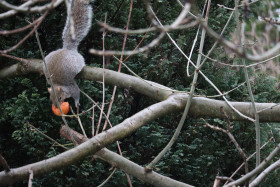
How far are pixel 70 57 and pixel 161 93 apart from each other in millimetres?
1293

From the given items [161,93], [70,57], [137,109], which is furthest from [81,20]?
[161,93]

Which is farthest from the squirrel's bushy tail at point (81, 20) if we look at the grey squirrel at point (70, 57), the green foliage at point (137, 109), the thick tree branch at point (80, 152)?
the thick tree branch at point (80, 152)

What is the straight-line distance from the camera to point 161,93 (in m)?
2.65

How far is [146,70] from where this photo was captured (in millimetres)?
3414

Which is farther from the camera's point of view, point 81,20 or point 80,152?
point 81,20

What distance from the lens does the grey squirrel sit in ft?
11.5

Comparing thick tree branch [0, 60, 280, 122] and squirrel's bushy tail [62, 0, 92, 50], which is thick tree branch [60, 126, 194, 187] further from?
squirrel's bushy tail [62, 0, 92, 50]

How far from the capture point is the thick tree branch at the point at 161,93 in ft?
7.61

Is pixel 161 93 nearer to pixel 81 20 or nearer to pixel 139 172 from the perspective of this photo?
pixel 139 172

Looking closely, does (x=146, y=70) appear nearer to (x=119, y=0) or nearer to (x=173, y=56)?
(x=173, y=56)

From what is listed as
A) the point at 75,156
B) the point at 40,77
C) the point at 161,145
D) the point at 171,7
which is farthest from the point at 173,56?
the point at 75,156

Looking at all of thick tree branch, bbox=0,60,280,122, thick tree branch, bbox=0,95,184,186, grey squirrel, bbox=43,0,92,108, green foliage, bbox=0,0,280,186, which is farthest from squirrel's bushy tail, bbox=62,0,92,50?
thick tree branch, bbox=0,95,184,186

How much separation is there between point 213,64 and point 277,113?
1.39m

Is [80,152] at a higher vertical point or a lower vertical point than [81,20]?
lower
